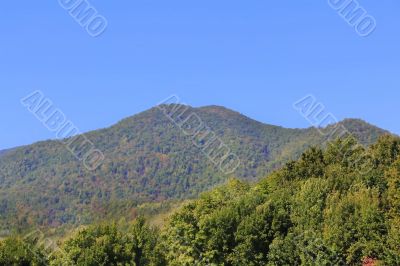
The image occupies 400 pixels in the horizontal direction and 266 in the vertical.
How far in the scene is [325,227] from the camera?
56.8m

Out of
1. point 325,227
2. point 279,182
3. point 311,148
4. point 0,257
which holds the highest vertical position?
point 311,148

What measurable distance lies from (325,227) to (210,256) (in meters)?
11.4

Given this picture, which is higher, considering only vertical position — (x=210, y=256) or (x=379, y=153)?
(x=379, y=153)

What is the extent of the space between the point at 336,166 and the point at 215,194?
17473 mm

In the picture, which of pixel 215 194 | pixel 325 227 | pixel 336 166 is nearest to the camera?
pixel 325 227

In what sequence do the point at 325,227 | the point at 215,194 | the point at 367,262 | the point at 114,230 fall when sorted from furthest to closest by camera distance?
1. the point at 215,194
2. the point at 114,230
3. the point at 325,227
4. the point at 367,262

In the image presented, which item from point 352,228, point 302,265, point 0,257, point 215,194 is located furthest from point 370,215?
point 0,257

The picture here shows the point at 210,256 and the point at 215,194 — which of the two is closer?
the point at 210,256

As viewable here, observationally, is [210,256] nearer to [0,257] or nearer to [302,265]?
[302,265]

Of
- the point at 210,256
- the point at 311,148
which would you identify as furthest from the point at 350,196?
the point at 311,148

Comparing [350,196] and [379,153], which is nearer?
[350,196]

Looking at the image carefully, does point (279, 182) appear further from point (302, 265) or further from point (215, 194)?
point (302, 265)

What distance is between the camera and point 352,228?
181ft

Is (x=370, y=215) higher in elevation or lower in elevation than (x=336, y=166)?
lower
